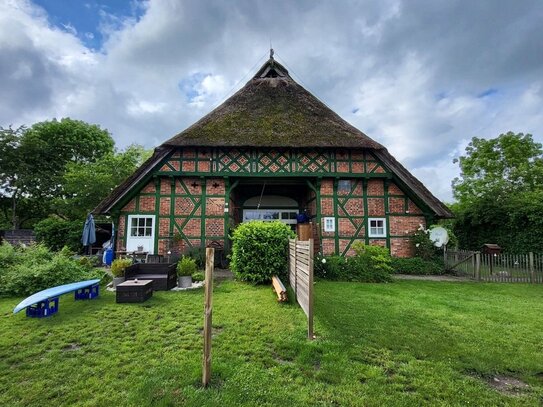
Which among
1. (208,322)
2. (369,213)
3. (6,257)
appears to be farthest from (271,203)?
(208,322)

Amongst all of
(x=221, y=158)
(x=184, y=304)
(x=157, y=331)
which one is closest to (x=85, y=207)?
(x=221, y=158)

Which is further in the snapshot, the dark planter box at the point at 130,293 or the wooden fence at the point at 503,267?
the wooden fence at the point at 503,267

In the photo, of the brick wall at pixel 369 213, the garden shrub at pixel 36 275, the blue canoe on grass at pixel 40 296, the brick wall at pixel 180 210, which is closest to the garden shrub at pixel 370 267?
the brick wall at pixel 369 213

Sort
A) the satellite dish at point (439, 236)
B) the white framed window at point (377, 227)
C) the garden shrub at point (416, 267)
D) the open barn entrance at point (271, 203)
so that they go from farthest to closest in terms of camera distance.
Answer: the open barn entrance at point (271, 203) < the white framed window at point (377, 227) < the satellite dish at point (439, 236) < the garden shrub at point (416, 267)

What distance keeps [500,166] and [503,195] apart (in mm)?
7258

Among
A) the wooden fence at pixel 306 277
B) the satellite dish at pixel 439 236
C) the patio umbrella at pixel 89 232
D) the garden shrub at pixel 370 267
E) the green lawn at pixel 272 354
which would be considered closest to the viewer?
the green lawn at pixel 272 354

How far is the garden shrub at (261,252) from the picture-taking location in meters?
7.51

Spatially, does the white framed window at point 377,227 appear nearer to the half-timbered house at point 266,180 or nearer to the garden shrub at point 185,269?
the half-timbered house at point 266,180

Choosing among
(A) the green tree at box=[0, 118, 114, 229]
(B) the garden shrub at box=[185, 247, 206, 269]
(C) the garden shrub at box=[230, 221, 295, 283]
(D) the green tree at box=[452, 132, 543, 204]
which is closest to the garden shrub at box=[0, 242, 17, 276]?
(B) the garden shrub at box=[185, 247, 206, 269]

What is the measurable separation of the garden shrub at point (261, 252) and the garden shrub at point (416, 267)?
5297 mm

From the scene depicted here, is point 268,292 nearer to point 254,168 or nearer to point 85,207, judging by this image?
point 254,168

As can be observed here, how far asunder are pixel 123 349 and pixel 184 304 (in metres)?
2.16

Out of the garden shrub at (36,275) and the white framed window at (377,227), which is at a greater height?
the white framed window at (377,227)

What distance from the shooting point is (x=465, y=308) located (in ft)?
18.7
